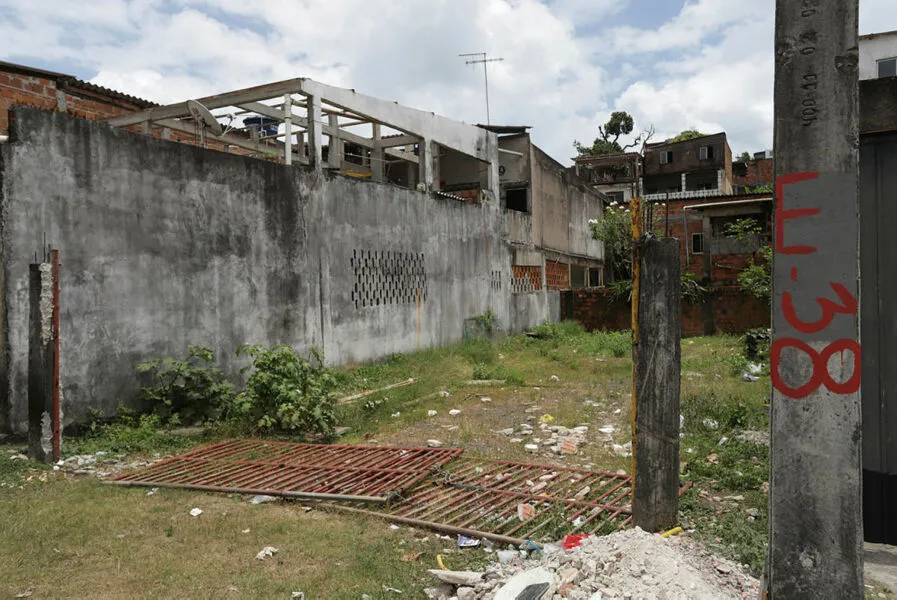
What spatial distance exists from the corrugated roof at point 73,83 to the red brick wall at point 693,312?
11635 millimetres

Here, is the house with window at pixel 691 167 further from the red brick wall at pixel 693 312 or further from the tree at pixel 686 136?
the red brick wall at pixel 693 312

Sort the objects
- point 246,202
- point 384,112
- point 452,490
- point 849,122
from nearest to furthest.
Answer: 1. point 849,122
2. point 452,490
3. point 246,202
4. point 384,112

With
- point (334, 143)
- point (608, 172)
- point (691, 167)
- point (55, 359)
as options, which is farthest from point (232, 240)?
point (691, 167)

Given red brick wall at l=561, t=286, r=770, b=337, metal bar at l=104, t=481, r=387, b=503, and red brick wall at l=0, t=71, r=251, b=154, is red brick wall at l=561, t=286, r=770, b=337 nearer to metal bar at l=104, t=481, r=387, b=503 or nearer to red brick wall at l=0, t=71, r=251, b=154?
red brick wall at l=0, t=71, r=251, b=154

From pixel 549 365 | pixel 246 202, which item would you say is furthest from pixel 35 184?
pixel 549 365

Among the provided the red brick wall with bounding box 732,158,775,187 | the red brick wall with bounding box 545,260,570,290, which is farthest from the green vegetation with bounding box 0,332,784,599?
the red brick wall with bounding box 732,158,775,187

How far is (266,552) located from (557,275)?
1528 centimetres

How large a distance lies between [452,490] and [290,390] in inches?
97.2

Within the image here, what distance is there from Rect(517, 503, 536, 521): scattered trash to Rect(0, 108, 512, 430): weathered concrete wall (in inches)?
176

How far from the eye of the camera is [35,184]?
5.65m

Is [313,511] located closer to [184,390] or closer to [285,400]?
[285,400]

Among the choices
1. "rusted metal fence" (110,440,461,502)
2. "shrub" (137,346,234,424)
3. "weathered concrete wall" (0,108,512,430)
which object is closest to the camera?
"rusted metal fence" (110,440,461,502)

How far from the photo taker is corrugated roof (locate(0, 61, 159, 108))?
10039 millimetres

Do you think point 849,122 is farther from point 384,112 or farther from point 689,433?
point 384,112
